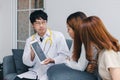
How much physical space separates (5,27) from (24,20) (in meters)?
0.35

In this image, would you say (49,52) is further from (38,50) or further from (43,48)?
(38,50)

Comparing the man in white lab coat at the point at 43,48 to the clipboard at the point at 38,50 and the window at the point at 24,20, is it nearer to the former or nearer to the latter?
the clipboard at the point at 38,50

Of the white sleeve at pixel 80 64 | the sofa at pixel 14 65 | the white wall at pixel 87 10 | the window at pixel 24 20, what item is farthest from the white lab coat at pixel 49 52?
the window at pixel 24 20

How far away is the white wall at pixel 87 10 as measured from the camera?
2.57 m

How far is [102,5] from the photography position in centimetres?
266

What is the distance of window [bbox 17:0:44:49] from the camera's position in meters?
3.54

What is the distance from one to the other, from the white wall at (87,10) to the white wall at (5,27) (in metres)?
0.80

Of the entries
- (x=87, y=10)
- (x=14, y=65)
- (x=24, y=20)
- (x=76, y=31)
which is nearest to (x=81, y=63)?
(x=76, y=31)

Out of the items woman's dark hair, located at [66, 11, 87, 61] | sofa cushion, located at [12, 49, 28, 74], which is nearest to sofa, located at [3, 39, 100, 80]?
sofa cushion, located at [12, 49, 28, 74]

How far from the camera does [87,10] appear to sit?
2791mm

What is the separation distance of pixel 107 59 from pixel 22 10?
2.38 meters

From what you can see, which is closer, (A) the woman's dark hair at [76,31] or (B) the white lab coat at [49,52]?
(A) the woman's dark hair at [76,31]

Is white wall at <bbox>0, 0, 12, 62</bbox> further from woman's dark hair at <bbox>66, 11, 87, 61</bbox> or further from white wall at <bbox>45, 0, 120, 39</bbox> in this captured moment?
woman's dark hair at <bbox>66, 11, 87, 61</bbox>

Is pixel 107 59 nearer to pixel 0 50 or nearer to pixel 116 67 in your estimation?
pixel 116 67
